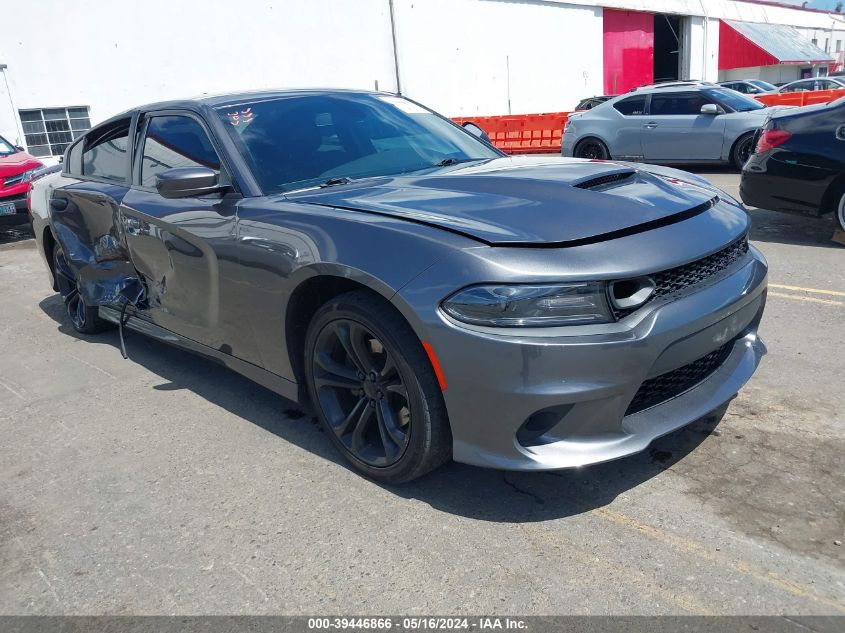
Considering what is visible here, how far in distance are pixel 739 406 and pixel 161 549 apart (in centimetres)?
259

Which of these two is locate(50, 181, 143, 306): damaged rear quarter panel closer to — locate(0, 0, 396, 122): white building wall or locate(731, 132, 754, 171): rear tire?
locate(731, 132, 754, 171): rear tire

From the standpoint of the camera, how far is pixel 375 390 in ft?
9.25

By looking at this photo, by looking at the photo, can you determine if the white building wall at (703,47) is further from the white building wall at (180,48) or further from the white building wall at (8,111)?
the white building wall at (8,111)

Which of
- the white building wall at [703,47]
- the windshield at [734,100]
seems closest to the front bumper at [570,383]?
the windshield at [734,100]

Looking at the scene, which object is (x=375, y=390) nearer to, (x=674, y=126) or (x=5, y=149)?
(x=674, y=126)

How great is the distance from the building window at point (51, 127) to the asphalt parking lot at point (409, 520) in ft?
54.3

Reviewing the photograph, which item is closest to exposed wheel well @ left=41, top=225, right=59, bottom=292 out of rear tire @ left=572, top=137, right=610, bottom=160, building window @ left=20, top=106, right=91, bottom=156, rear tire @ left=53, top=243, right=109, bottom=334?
rear tire @ left=53, top=243, right=109, bottom=334

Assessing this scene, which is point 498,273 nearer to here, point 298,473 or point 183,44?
point 298,473

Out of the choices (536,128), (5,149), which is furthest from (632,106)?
(5,149)

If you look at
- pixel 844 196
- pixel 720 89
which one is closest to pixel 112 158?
pixel 844 196

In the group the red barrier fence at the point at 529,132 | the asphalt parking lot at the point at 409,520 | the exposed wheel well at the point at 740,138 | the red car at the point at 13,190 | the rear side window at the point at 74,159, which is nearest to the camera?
the asphalt parking lot at the point at 409,520

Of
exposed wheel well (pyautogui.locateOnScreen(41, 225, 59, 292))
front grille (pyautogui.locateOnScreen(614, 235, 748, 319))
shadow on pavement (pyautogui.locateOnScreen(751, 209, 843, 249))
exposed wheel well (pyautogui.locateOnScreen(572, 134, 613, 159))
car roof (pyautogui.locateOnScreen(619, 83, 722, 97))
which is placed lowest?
shadow on pavement (pyautogui.locateOnScreen(751, 209, 843, 249))

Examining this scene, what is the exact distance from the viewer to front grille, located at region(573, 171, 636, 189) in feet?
9.49

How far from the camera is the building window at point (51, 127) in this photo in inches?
700
